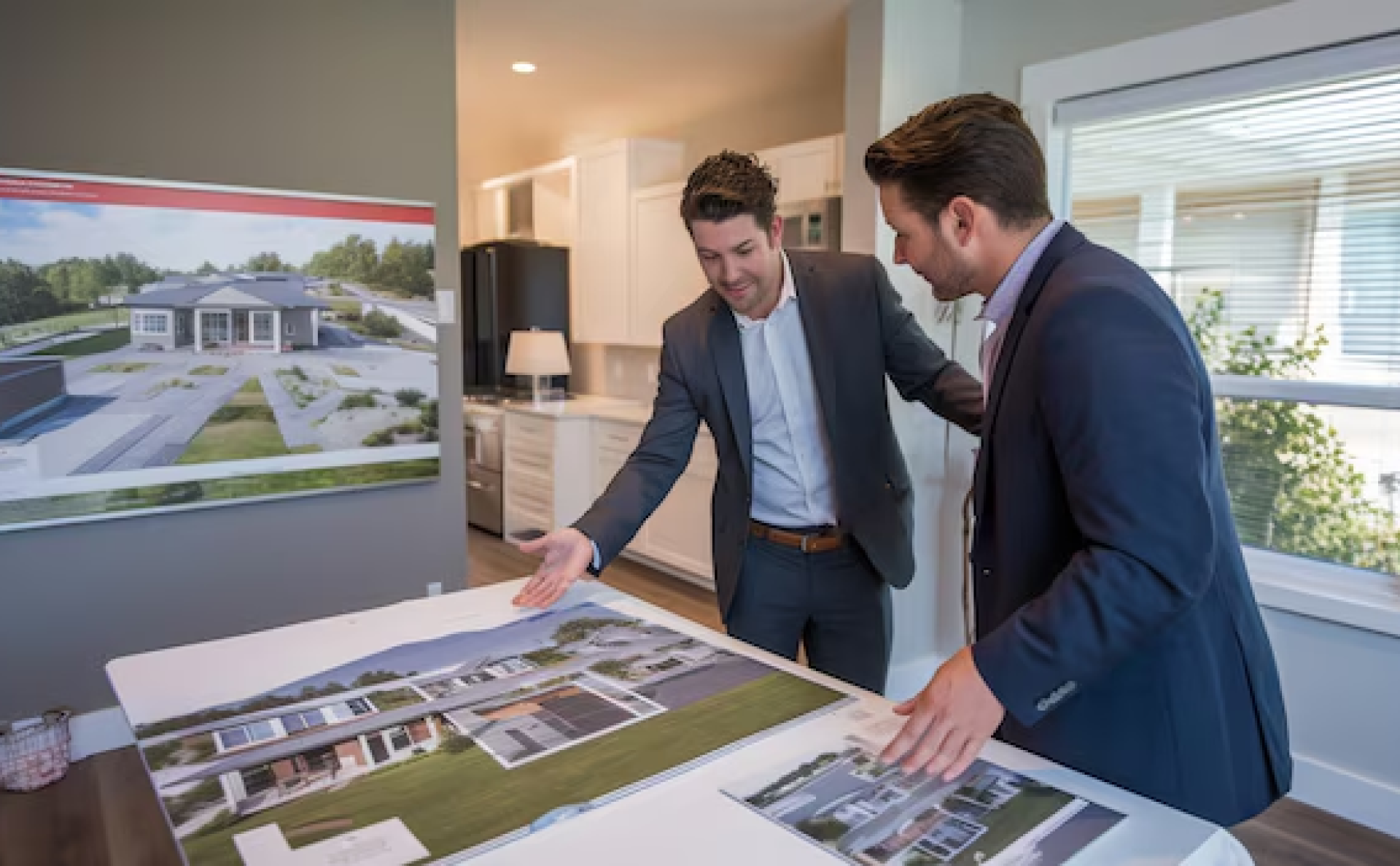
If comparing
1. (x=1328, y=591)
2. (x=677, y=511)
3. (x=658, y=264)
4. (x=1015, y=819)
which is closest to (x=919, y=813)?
(x=1015, y=819)

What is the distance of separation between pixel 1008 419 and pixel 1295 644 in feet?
7.09

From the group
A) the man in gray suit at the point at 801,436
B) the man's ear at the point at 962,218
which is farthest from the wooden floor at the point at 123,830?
the man's ear at the point at 962,218

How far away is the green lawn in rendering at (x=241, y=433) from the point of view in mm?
2742

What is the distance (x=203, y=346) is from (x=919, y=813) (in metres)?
2.60

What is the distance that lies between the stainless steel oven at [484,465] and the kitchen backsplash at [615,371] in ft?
2.30

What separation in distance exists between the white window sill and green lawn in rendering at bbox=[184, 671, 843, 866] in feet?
6.87

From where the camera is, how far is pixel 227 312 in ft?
9.01

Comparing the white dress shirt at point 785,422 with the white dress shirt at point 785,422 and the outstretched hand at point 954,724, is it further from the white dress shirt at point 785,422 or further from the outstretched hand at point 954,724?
the outstretched hand at point 954,724

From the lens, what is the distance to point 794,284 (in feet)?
6.16

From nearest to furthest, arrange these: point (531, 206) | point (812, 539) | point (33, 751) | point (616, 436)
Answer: point (812, 539) → point (33, 751) → point (616, 436) → point (531, 206)

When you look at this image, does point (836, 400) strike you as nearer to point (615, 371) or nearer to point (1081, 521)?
point (1081, 521)

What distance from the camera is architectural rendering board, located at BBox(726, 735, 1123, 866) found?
2.77 ft

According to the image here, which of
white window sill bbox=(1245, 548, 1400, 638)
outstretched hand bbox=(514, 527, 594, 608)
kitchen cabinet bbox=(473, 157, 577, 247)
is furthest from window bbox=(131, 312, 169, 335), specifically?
white window sill bbox=(1245, 548, 1400, 638)

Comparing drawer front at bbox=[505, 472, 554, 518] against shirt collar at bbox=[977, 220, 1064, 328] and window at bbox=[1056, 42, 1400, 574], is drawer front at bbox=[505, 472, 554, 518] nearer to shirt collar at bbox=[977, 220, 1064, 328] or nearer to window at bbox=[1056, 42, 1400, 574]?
window at bbox=[1056, 42, 1400, 574]
